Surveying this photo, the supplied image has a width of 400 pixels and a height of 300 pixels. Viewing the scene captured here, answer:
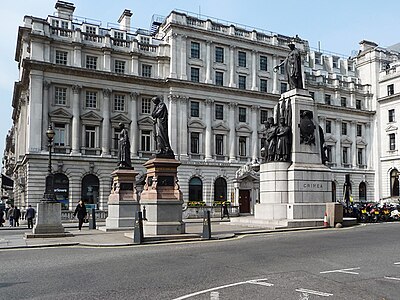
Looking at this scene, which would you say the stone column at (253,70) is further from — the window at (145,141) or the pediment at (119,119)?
the pediment at (119,119)

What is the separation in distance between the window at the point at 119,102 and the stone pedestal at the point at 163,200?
1273 inches

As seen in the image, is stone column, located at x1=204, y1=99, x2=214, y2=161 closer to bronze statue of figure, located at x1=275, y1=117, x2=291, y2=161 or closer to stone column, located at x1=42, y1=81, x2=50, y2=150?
stone column, located at x1=42, y1=81, x2=50, y2=150

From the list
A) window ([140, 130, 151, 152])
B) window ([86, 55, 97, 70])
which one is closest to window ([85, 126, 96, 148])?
window ([140, 130, 151, 152])

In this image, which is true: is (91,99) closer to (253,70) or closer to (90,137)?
(90,137)

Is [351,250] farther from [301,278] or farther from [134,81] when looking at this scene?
[134,81]

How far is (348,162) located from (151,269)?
2368 inches

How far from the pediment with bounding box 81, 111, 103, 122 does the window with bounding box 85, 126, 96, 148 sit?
3.13 ft

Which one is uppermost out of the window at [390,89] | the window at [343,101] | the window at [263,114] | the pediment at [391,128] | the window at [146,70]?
the window at [390,89]

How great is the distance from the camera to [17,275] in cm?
982

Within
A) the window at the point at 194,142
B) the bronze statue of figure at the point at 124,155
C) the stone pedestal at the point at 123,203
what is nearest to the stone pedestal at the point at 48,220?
the stone pedestal at the point at 123,203

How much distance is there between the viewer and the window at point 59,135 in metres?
45.7

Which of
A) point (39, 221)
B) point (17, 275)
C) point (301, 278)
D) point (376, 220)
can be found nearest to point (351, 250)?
point (301, 278)

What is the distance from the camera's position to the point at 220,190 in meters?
53.1

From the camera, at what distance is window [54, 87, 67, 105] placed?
46.2m
